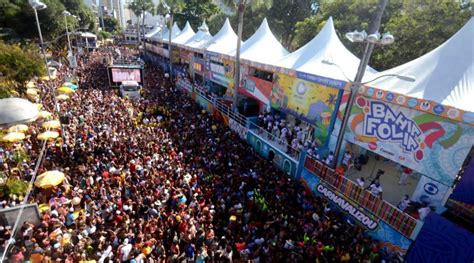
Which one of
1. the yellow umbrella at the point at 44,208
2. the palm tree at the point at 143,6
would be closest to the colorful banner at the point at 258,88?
the yellow umbrella at the point at 44,208

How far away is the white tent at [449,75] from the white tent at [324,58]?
402 cm

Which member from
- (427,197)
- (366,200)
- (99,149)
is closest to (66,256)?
(99,149)

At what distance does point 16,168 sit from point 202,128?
9.74 m

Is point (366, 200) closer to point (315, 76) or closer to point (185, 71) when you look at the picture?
point (315, 76)

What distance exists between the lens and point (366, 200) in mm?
10227

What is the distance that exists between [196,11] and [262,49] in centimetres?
3823

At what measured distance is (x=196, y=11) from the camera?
53.5 m

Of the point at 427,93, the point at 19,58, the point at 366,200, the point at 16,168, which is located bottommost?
the point at 16,168

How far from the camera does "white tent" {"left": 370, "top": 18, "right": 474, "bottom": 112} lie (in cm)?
961

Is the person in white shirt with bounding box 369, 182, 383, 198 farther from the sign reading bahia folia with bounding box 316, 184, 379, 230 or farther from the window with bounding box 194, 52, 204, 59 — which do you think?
the window with bounding box 194, 52, 204, 59

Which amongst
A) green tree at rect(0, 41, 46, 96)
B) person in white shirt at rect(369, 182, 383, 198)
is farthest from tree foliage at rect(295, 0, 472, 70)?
green tree at rect(0, 41, 46, 96)

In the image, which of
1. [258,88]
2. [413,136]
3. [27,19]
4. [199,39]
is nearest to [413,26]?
[258,88]

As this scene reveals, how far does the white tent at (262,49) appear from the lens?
2016 centimetres

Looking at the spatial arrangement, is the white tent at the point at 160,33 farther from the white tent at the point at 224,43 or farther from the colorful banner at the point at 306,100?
the colorful banner at the point at 306,100
